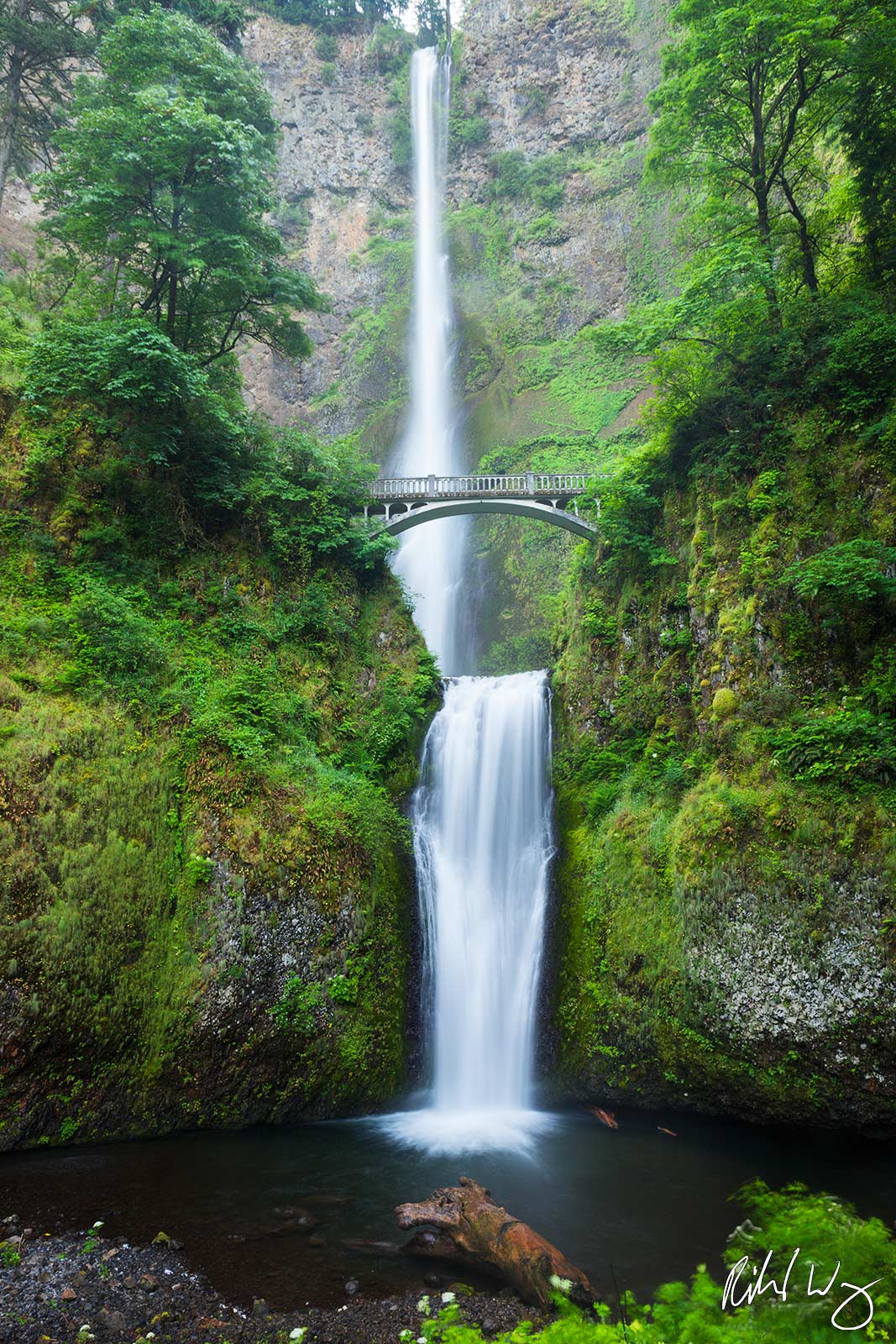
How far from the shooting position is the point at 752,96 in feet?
37.4

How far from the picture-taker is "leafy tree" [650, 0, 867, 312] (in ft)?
33.3

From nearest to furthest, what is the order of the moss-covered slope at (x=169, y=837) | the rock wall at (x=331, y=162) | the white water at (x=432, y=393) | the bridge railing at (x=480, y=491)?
→ the moss-covered slope at (x=169, y=837) < the bridge railing at (x=480, y=491) < the white water at (x=432, y=393) < the rock wall at (x=331, y=162)

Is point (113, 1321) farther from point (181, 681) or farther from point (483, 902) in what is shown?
point (483, 902)

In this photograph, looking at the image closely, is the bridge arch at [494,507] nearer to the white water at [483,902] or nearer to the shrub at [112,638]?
the white water at [483,902]

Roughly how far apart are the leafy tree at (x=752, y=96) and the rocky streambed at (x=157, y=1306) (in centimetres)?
1308

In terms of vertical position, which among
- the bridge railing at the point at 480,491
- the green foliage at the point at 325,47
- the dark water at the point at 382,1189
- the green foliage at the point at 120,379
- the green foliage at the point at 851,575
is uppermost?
the green foliage at the point at 325,47

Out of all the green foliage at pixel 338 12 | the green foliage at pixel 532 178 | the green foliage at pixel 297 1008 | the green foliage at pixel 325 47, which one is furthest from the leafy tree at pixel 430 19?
the green foliage at pixel 297 1008

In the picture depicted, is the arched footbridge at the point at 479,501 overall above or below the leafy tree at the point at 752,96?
below

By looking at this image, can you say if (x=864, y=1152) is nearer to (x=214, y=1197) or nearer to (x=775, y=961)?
(x=775, y=961)

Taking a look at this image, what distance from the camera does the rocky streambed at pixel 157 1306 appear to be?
4.38 m

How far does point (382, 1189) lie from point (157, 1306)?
2628 mm
